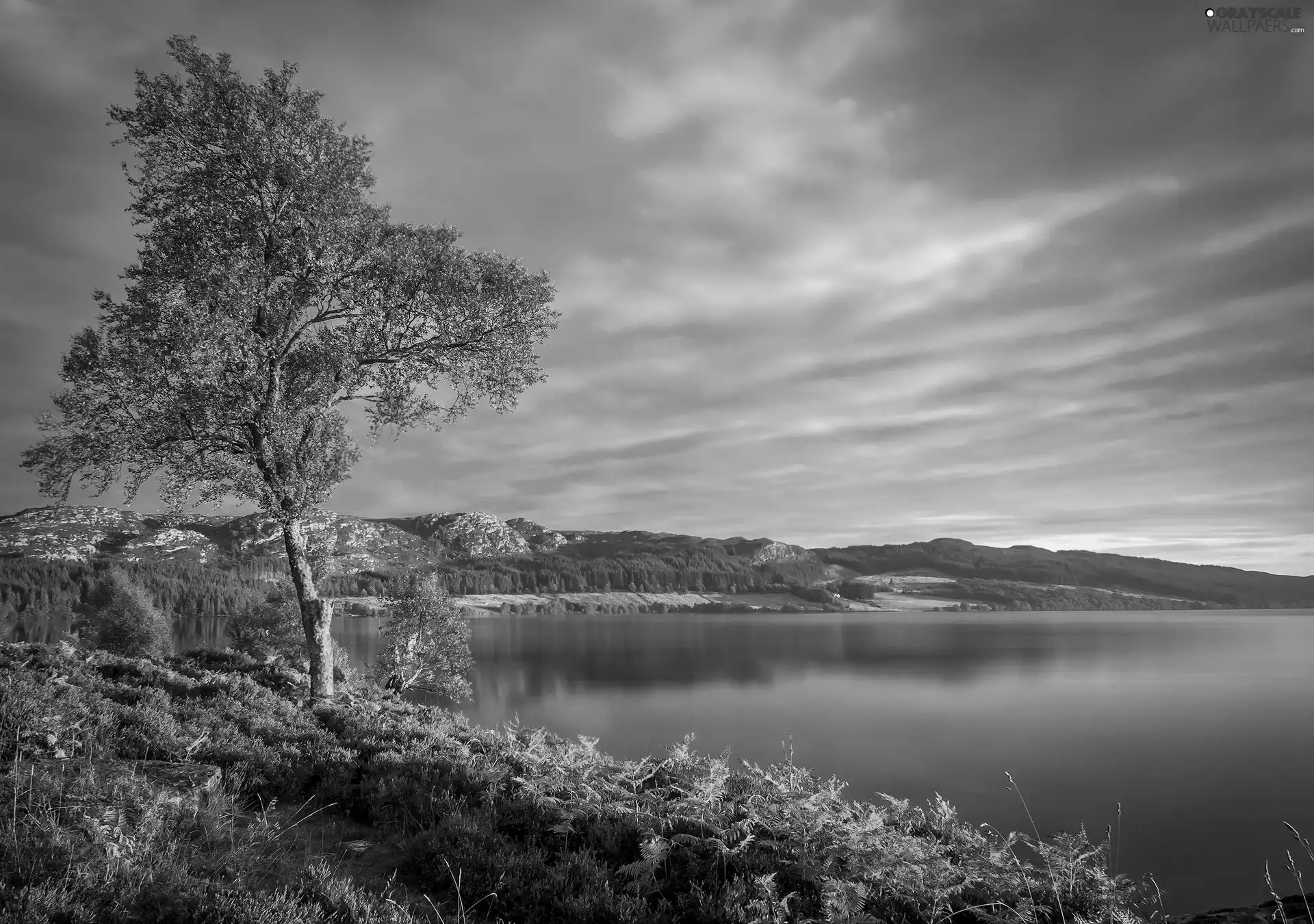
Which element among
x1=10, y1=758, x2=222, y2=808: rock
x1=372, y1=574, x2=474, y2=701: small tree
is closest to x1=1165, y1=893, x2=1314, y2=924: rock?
x1=10, y1=758, x2=222, y2=808: rock

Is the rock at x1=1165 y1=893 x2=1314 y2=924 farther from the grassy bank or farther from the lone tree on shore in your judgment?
the lone tree on shore

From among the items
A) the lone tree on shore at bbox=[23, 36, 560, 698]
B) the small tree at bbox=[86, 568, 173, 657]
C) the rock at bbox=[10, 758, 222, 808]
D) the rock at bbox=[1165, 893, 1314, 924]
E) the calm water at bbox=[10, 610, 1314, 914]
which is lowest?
the calm water at bbox=[10, 610, 1314, 914]

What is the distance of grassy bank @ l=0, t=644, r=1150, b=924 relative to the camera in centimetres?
679

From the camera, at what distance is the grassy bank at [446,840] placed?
679 centimetres

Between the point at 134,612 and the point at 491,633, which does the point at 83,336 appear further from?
the point at 491,633

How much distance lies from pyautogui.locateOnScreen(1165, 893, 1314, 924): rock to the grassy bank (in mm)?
915

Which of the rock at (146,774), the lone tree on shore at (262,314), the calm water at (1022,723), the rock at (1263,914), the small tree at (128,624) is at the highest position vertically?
the lone tree on shore at (262,314)

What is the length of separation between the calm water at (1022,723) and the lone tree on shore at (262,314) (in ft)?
118

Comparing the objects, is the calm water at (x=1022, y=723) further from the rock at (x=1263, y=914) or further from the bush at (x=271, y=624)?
the rock at (x=1263, y=914)

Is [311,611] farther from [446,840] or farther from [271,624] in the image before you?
[271,624]

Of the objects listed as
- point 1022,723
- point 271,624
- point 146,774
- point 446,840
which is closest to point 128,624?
point 271,624

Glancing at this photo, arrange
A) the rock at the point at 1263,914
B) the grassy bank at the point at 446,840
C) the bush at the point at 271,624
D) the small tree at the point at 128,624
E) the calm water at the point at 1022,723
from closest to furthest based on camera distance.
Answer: the grassy bank at the point at 446,840, the rock at the point at 1263,914, the calm water at the point at 1022,723, the bush at the point at 271,624, the small tree at the point at 128,624

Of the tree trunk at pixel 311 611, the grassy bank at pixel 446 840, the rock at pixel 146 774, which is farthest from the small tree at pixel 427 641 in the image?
the rock at pixel 146 774

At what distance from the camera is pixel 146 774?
9.95 m
